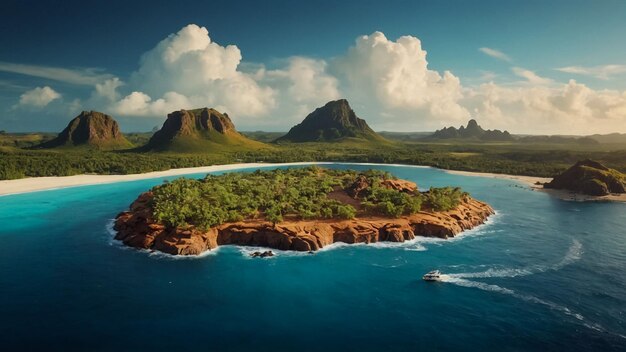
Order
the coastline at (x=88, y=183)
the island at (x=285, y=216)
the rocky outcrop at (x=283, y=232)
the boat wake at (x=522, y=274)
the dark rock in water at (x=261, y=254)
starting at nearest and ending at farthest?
the boat wake at (x=522, y=274) < the dark rock in water at (x=261, y=254) < the rocky outcrop at (x=283, y=232) < the island at (x=285, y=216) < the coastline at (x=88, y=183)

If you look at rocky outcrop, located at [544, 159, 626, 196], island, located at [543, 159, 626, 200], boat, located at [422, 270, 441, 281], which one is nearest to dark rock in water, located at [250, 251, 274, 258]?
boat, located at [422, 270, 441, 281]

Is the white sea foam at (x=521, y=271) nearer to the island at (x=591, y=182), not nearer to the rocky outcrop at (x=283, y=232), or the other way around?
the rocky outcrop at (x=283, y=232)

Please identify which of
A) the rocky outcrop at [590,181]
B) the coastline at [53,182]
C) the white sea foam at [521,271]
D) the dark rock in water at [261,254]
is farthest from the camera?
the coastline at [53,182]

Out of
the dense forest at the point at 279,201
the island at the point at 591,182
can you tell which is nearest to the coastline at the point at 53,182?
the dense forest at the point at 279,201

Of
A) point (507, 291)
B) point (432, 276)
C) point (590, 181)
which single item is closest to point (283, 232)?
point (432, 276)

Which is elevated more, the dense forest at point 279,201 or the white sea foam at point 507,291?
the dense forest at point 279,201

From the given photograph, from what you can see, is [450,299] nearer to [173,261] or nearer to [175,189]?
[173,261]

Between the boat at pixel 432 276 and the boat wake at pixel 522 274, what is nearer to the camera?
the boat wake at pixel 522 274
